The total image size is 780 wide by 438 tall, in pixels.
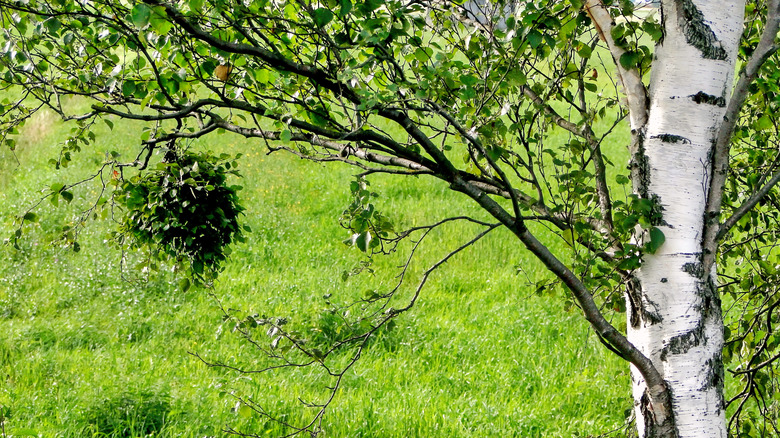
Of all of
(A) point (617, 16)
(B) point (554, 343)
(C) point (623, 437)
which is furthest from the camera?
(B) point (554, 343)

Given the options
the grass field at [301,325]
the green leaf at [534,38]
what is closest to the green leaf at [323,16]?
the green leaf at [534,38]

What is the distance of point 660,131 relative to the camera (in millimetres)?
2137

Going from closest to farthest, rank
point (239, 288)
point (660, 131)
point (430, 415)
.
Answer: point (660, 131) < point (430, 415) < point (239, 288)

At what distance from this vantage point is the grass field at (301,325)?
5258mm

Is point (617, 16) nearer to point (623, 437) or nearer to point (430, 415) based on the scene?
point (623, 437)

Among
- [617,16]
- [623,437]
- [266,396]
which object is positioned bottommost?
[623,437]

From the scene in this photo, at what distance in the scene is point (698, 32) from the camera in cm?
207

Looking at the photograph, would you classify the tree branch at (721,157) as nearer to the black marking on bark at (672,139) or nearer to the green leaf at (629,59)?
the black marking on bark at (672,139)

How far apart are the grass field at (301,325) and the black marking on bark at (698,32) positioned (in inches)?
80.0

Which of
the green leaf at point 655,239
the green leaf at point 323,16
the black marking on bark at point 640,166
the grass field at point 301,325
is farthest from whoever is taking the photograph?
the grass field at point 301,325

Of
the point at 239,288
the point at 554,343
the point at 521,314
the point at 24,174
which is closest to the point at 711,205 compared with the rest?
the point at 554,343

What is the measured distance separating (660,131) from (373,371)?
15.2 feet

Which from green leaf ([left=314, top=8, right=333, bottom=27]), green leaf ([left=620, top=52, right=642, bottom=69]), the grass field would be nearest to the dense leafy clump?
the grass field

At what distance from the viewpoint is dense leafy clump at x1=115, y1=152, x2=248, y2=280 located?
12.1ft
